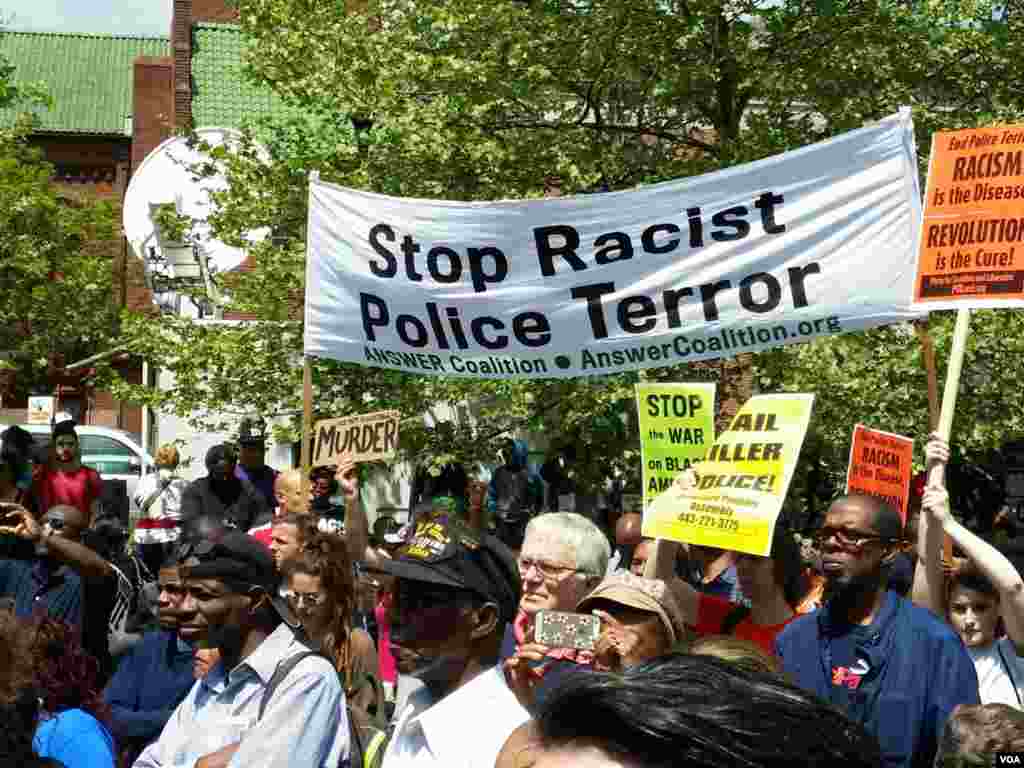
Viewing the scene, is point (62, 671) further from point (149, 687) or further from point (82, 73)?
point (82, 73)

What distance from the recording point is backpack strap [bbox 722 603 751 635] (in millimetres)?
5773

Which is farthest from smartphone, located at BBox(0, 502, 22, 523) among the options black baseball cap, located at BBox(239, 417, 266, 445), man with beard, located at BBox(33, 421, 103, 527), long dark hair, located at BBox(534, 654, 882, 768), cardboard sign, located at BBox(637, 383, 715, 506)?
long dark hair, located at BBox(534, 654, 882, 768)

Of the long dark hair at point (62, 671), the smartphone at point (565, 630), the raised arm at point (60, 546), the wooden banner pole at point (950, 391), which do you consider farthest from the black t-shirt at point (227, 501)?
the smartphone at point (565, 630)

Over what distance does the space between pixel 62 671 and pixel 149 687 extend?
1.47 m

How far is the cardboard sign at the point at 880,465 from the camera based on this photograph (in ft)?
22.5

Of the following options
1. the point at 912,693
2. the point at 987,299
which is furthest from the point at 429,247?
the point at 912,693

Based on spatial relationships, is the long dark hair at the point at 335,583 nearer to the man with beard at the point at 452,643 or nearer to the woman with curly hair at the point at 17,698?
the woman with curly hair at the point at 17,698

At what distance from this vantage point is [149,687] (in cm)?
617

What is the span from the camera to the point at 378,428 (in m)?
8.06

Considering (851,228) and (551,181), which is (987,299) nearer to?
(851,228)

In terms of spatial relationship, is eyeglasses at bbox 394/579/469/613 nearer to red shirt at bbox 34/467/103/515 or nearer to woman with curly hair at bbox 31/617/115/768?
woman with curly hair at bbox 31/617/115/768

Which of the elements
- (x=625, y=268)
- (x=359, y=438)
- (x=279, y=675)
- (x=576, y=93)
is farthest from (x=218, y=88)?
(x=279, y=675)

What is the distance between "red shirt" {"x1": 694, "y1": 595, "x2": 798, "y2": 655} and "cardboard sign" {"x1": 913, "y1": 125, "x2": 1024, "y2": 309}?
1381 millimetres

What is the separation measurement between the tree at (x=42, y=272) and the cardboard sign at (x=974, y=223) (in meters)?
23.5
